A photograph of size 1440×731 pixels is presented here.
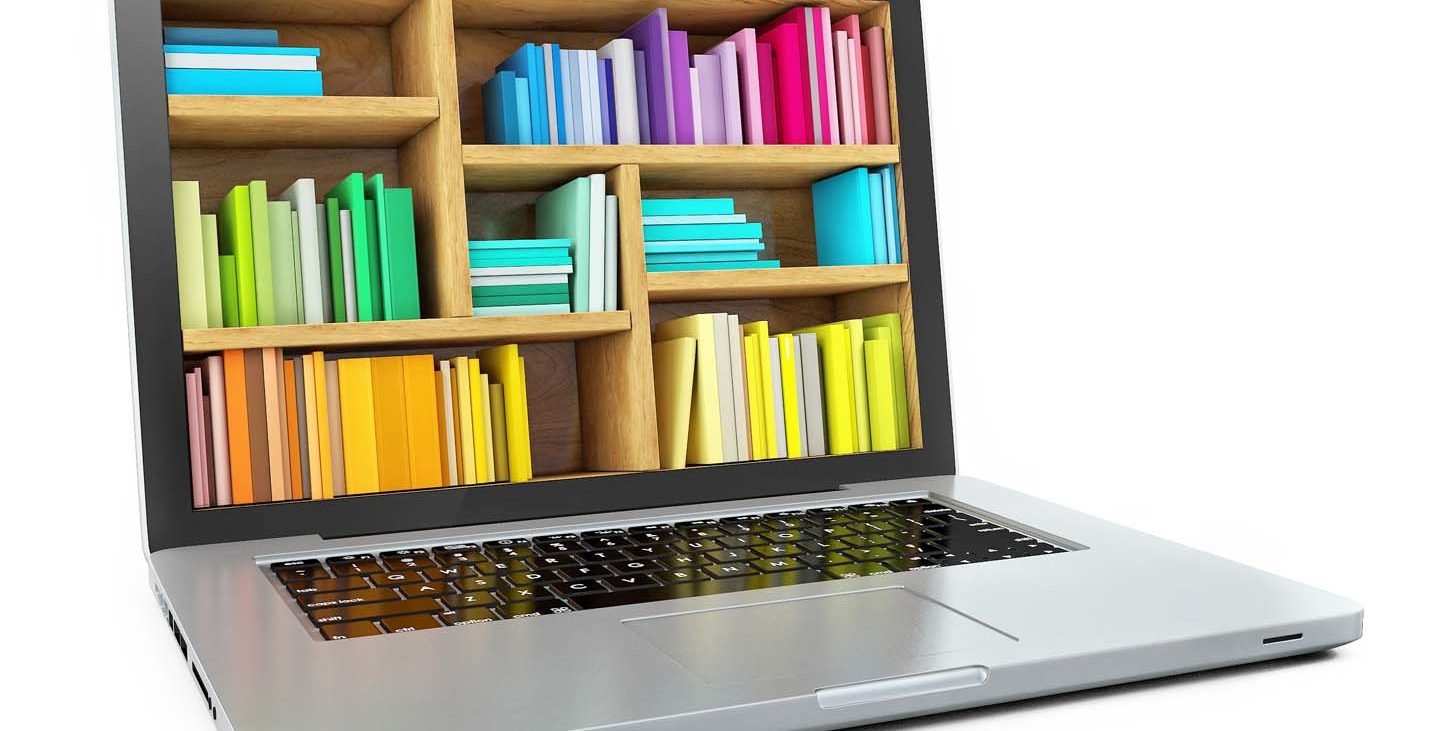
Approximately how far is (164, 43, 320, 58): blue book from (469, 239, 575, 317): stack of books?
422 millimetres

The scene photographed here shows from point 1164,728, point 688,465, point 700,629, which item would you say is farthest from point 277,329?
point 1164,728

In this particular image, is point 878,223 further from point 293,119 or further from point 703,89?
point 293,119

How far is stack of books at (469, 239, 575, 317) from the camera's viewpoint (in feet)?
7.85

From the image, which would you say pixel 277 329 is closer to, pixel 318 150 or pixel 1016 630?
pixel 318 150

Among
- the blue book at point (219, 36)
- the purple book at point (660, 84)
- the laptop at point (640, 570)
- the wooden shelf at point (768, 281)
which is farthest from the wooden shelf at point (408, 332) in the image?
the blue book at point (219, 36)

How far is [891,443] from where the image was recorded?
2631 mm

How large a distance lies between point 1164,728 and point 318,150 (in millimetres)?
1851

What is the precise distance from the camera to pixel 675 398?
253 cm

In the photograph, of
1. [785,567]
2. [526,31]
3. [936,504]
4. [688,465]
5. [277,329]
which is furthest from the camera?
[526,31]

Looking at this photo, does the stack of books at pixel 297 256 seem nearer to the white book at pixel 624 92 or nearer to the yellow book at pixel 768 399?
the white book at pixel 624 92

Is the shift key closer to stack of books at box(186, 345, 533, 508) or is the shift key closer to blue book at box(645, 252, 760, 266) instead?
stack of books at box(186, 345, 533, 508)

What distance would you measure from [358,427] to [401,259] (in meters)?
0.29

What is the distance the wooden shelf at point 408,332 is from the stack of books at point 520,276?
0.05m

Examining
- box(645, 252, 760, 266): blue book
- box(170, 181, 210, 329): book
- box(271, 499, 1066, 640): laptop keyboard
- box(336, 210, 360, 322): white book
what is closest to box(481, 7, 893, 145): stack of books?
box(645, 252, 760, 266): blue book
